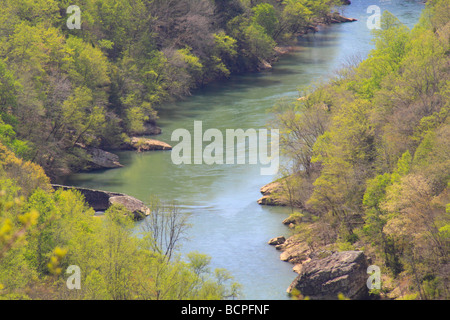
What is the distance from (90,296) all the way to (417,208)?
59.8 feet

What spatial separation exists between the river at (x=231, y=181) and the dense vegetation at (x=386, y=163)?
3397 mm

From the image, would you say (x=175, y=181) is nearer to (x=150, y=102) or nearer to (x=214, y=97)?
(x=150, y=102)

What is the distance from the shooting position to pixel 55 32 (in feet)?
205

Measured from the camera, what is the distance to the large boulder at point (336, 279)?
A: 36.8m

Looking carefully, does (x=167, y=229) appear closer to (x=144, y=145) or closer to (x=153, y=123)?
(x=144, y=145)

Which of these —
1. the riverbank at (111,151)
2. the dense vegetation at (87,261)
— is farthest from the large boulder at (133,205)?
the riverbank at (111,151)

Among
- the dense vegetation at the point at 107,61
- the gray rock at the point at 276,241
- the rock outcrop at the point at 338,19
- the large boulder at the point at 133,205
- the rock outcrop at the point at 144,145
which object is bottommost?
the gray rock at the point at 276,241

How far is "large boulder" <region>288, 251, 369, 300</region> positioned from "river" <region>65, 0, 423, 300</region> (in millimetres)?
1448

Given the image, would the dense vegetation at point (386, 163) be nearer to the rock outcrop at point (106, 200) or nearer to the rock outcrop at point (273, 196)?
the rock outcrop at point (273, 196)

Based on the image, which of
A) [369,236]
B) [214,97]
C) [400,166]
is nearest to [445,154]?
[400,166]

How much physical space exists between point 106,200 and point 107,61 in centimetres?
2214

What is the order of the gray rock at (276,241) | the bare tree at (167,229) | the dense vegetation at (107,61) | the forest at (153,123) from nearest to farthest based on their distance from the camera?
the forest at (153,123) < the bare tree at (167,229) < the gray rock at (276,241) < the dense vegetation at (107,61)

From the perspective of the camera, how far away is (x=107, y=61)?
6869cm
